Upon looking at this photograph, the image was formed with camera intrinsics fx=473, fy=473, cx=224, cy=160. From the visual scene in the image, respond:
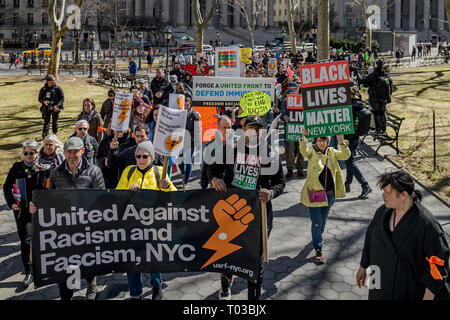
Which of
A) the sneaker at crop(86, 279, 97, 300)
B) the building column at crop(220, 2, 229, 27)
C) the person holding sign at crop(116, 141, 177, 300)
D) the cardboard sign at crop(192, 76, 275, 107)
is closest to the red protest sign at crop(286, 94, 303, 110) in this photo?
the cardboard sign at crop(192, 76, 275, 107)

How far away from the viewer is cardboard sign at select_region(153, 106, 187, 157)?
18.7 feet

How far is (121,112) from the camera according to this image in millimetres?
8172

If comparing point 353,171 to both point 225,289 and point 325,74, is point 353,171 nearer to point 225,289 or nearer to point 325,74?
point 325,74

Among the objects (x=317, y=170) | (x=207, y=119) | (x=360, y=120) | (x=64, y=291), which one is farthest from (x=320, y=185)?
(x=207, y=119)

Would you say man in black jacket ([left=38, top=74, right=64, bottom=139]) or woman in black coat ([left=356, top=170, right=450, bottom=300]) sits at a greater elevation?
man in black jacket ([left=38, top=74, right=64, bottom=139])

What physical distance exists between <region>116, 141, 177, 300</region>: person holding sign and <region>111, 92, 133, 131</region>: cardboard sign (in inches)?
103

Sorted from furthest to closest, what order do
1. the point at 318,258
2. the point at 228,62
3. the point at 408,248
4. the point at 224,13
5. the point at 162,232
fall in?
the point at 224,13, the point at 228,62, the point at 318,258, the point at 162,232, the point at 408,248

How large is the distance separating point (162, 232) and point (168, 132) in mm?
1352

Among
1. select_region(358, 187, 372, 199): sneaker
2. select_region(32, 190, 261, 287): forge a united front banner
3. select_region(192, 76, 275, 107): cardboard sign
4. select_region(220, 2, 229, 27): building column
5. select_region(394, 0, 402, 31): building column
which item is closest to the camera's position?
select_region(32, 190, 261, 287): forge a united front banner

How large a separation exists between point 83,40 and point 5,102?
6195 cm

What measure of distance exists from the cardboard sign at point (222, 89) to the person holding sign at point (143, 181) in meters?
6.35

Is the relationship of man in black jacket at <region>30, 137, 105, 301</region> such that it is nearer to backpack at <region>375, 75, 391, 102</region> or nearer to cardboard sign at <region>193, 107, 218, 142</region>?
cardboard sign at <region>193, 107, 218, 142</region>

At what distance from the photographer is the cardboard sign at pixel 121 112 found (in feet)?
26.2

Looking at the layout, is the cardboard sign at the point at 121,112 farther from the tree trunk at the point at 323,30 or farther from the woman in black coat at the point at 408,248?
the tree trunk at the point at 323,30
